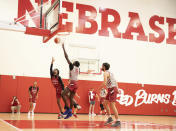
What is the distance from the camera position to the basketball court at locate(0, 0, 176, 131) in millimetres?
15047

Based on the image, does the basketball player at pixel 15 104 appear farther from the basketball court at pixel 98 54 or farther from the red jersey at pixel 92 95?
the red jersey at pixel 92 95

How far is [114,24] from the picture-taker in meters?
17.6

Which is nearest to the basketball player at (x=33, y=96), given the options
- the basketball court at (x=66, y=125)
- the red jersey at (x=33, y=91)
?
the red jersey at (x=33, y=91)

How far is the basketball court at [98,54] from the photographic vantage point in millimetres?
15047

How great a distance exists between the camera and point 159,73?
1812cm

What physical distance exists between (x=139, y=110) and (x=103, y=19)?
7.07 metres

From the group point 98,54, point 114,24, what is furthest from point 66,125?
point 114,24

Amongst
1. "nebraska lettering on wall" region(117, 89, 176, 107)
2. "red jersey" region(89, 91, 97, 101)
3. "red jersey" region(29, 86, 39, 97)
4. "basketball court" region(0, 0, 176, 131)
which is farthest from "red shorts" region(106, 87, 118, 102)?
"nebraska lettering on wall" region(117, 89, 176, 107)

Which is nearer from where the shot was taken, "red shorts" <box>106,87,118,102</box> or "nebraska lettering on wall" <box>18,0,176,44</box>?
"red shorts" <box>106,87,118,102</box>

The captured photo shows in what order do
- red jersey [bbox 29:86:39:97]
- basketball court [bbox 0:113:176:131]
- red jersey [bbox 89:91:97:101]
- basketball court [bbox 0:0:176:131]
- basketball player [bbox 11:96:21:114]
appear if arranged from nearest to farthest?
basketball court [bbox 0:113:176:131], red jersey [bbox 29:86:39:97], basketball player [bbox 11:96:21:114], basketball court [bbox 0:0:176:131], red jersey [bbox 89:91:97:101]

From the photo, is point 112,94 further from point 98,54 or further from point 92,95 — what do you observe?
point 98,54

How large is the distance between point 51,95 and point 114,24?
6.98m

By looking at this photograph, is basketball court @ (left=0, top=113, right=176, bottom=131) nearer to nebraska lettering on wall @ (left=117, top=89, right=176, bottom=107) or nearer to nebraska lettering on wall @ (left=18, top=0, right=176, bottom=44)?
nebraska lettering on wall @ (left=117, top=89, right=176, bottom=107)

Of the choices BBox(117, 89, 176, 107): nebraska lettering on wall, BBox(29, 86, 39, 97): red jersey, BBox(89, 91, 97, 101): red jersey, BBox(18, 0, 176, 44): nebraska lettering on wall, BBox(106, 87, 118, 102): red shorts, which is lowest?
BBox(117, 89, 176, 107): nebraska lettering on wall
